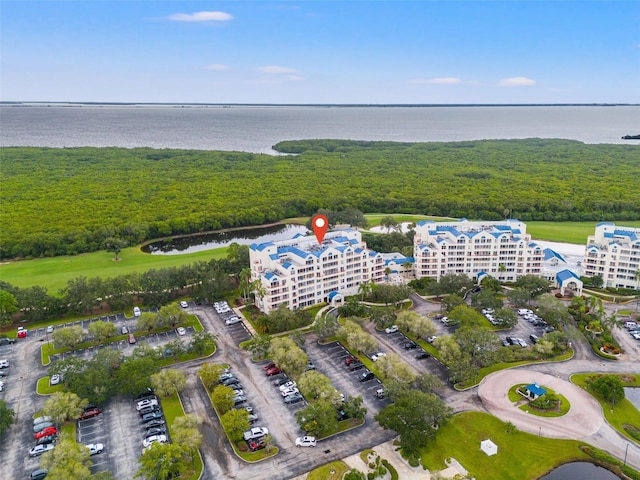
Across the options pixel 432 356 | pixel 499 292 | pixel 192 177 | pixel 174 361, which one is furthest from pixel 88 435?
pixel 192 177

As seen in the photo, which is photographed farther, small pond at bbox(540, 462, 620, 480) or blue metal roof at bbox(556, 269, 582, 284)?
blue metal roof at bbox(556, 269, 582, 284)

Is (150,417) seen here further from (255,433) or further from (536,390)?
(536,390)

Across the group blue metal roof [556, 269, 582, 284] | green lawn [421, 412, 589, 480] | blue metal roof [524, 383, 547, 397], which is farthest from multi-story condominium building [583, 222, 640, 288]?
green lawn [421, 412, 589, 480]

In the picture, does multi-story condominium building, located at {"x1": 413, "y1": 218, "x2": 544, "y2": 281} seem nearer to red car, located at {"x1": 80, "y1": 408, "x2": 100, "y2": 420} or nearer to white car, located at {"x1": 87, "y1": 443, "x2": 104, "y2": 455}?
red car, located at {"x1": 80, "y1": 408, "x2": 100, "y2": 420}

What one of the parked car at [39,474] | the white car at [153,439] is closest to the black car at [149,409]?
the white car at [153,439]

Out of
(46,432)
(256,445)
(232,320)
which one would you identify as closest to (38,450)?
(46,432)

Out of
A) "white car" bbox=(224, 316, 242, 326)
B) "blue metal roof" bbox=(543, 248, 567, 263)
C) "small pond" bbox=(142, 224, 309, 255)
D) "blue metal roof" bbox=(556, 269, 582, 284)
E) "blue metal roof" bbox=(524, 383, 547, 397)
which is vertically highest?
"blue metal roof" bbox=(543, 248, 567, 263)

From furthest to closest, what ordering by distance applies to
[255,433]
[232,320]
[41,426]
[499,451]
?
[232,320] < [41,426] < [255,433] < [499,451]
